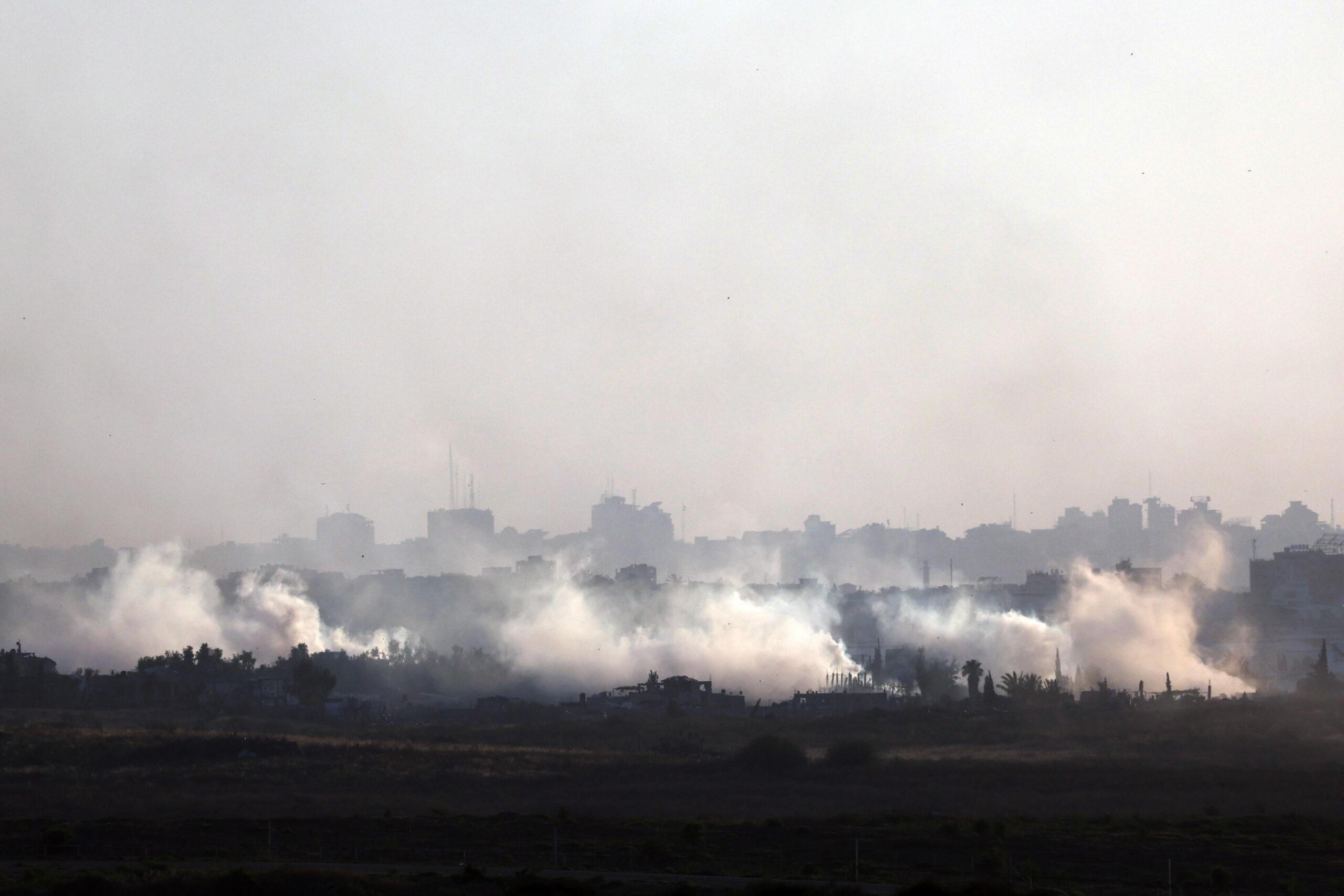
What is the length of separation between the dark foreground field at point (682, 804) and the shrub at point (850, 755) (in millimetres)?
267

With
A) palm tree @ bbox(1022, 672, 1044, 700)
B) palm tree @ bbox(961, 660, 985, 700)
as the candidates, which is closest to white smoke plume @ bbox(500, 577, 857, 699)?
palm tree @ bbox(961, 660, 985, 700)

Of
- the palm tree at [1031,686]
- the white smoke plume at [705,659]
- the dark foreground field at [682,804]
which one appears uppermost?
the white smoke plume at [705,659]

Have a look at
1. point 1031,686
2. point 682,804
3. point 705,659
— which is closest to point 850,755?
point 682,804

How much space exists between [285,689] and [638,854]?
9419cm

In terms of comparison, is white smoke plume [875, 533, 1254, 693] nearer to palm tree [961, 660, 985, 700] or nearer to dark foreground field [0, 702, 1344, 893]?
palm tree [961, 660, 985, 700]

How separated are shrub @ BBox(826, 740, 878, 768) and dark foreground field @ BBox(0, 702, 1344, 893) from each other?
10.5 inches

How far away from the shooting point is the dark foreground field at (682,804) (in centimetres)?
5131

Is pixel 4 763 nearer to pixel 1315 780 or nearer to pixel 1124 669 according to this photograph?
pixel 1315 780

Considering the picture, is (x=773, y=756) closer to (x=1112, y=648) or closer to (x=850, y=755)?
(x=850, y=755)

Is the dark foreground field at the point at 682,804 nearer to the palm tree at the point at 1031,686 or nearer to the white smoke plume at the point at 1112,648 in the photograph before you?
the palm tree at the point at 1031,686

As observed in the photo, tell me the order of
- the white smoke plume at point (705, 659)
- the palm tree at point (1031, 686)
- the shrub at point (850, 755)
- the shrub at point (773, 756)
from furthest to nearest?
1. the white smoke plume at point (705, 659)
2. the palm tree at point (1031, 686)
3. the shrub at point (850, 755)
4. the shrub at point (773, 756)

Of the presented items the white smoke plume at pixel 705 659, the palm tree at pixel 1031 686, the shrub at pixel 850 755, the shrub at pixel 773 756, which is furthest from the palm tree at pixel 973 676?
the shrub at pixel 773 756

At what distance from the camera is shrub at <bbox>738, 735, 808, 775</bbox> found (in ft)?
289

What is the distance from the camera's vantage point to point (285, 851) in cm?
5628
